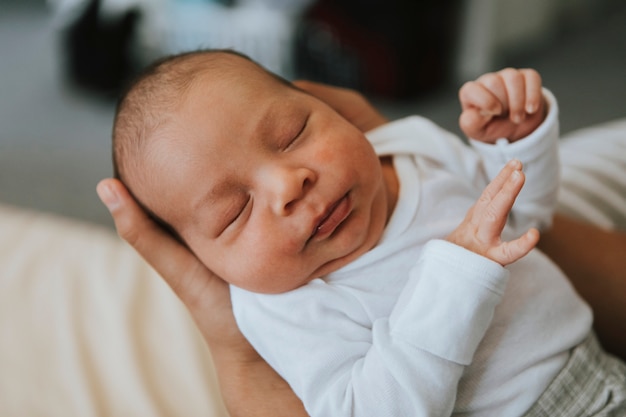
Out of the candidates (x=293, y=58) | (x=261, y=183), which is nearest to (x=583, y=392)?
(x=261, y=183)

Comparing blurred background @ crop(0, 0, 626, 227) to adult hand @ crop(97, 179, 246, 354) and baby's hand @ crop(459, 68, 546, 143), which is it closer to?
adult hand @ crop(97, 179, 246, 354)

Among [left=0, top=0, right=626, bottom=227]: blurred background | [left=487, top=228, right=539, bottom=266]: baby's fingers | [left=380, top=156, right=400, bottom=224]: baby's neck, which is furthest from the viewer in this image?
[left=0, top=0, right=626, bottom=227]: blurred background

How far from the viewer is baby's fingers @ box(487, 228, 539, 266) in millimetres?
707

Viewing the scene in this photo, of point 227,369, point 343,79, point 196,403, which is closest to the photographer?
point 227,369

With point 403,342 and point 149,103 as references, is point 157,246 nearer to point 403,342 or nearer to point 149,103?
point 149,103

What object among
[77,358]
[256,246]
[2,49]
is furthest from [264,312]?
[2,49]

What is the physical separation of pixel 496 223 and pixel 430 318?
12cm

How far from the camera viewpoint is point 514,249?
0.73 meters

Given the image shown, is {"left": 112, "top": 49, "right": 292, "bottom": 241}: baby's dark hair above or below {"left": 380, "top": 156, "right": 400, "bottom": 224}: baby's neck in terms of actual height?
above

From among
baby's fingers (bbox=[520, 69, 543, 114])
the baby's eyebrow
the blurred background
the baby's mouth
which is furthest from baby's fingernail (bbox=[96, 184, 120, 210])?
the blurred background

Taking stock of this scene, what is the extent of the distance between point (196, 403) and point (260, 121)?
457 mm

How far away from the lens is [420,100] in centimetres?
296

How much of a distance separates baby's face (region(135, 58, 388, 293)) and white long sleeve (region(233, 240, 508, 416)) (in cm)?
7

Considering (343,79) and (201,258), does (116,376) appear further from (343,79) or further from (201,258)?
(343,79)
